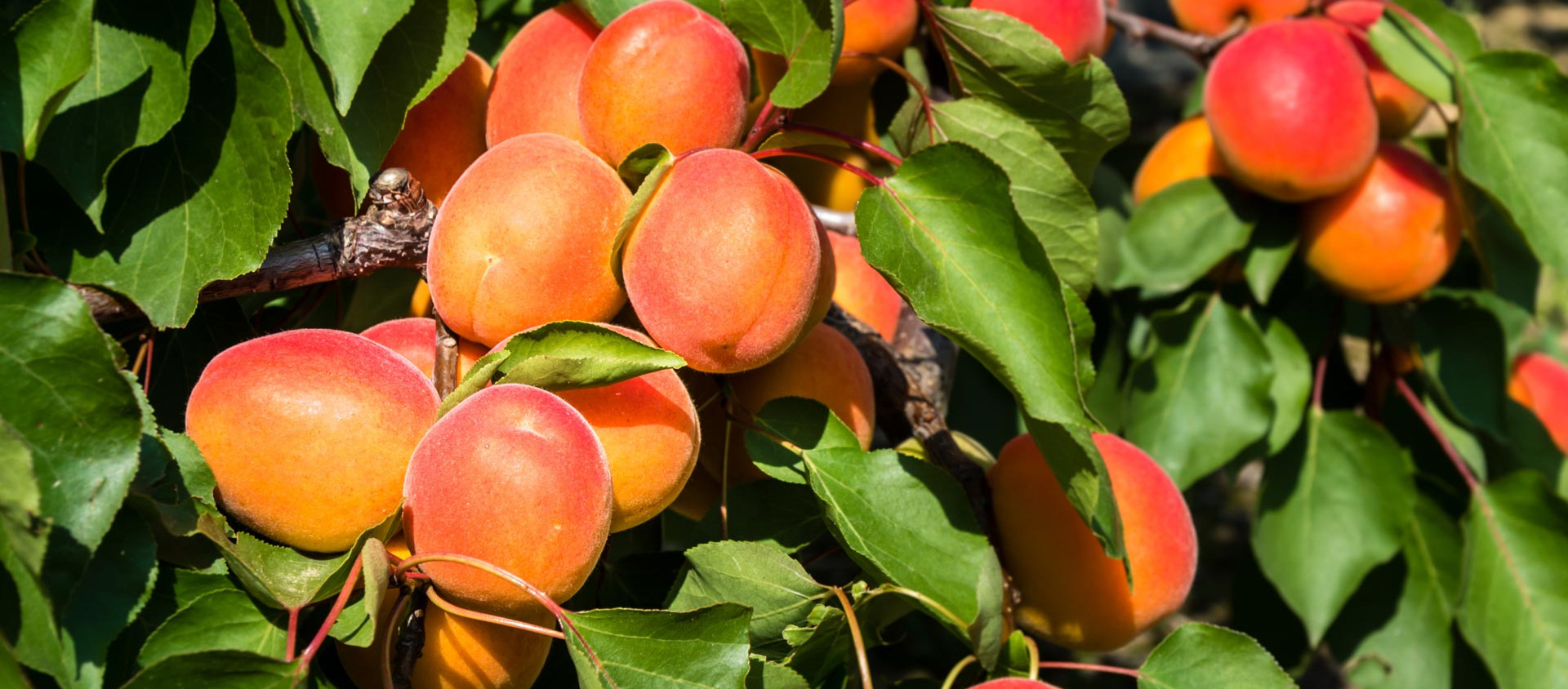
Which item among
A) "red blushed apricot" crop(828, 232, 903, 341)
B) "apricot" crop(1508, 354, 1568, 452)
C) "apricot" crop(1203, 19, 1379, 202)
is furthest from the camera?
"apricot" crop(1508, 354, 1568, 452)

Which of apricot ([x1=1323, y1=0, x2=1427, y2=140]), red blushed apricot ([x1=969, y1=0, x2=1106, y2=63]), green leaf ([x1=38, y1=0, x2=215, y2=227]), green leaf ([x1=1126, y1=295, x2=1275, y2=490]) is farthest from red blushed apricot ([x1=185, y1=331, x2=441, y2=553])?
apricot ([x1=1323, y1=0, x2=1427, y2=140])

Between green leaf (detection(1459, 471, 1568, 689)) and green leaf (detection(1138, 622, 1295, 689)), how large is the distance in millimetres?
691

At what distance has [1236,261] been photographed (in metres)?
1.30

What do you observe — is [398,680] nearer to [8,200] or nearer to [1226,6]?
[8,200]

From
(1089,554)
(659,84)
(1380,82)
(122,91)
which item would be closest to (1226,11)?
(1380,82)

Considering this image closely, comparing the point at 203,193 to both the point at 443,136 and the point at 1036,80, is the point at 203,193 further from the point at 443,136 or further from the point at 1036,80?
the point at 1036,80

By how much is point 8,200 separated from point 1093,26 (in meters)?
0.84

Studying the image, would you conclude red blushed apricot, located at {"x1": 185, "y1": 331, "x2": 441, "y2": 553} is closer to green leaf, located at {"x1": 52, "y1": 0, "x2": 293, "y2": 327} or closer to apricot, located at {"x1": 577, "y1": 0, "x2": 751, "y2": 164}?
green leaf, located at {"x1": 52, "y1": 0, "x2": 293, "y2": 327}

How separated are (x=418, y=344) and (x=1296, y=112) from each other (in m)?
0.87

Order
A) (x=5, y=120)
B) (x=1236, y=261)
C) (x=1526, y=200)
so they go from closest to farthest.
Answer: (x=5, y=120) < (x=1526, y=200) < (x=1236, y=261)

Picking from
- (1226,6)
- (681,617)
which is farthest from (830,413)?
(1226,6)

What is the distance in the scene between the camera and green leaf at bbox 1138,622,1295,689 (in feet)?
2.29

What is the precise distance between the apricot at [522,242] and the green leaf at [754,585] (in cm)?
15

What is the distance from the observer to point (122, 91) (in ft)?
1.99
